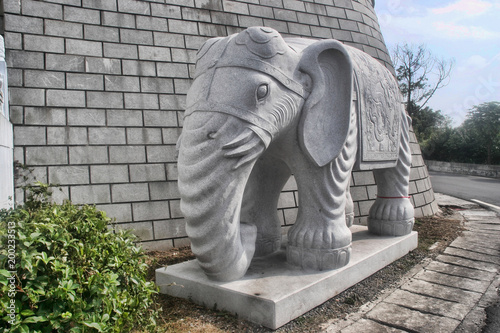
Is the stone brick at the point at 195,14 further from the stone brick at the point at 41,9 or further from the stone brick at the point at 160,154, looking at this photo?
the stone brick at the point at 160,154

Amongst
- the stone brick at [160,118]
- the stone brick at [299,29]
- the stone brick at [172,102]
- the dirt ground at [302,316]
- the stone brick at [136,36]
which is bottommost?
the dirt ground at [302,316]

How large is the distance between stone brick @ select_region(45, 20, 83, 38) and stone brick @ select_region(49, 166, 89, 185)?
1.68 meters

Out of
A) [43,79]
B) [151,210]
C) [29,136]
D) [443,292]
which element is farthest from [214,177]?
[43,79]

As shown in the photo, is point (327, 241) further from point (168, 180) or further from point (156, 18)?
point (156, 18)

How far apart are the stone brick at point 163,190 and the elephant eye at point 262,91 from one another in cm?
263

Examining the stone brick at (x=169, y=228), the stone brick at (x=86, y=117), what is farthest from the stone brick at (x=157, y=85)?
the stone brick at (x=169, y=228)

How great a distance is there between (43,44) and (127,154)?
1.66m

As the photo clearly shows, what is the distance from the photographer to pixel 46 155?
164 inches

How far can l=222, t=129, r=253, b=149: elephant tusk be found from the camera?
1999 mm

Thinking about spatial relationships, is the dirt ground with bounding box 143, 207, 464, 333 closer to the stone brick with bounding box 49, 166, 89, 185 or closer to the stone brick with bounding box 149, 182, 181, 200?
the stone brick with bounding box 149, 182, 181, 200

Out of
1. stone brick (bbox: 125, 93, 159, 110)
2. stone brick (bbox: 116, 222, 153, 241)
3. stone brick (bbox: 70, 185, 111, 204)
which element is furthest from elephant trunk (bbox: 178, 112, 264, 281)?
stone brick (bbox: 125, 93, 159, 110)

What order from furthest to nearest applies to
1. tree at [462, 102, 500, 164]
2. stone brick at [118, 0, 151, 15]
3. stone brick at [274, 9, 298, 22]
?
tree at [462, 102, 500, 164] → stone brick at [274, 9, 298, 22] → stone brick at [118, 0, 151, 15]

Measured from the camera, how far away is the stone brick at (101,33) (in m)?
4.64

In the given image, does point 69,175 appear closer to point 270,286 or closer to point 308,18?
point 270,286
